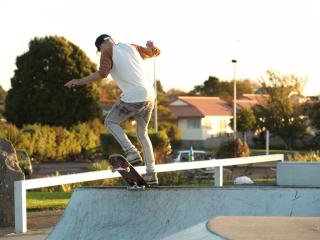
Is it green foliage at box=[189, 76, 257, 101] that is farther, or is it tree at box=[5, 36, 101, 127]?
green foliage at box=[189, 76, 257, 101]

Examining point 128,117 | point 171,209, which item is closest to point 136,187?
point 171,209

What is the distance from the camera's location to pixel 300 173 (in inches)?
354

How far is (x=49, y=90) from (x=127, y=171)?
1811 inches

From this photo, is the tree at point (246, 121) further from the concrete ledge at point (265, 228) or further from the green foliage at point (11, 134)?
the concrete ledge at point (265, 228)

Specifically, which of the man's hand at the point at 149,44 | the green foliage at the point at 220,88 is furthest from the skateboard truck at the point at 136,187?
the green foliage at the point at 220,88

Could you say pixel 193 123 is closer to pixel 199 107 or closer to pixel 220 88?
pixel 199 107

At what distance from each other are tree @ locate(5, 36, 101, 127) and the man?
44632 millimetres

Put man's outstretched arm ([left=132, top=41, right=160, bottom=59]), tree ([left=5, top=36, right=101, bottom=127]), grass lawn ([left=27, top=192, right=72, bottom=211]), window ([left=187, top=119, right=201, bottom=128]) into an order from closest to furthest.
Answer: man's outstretched arm ([left=132, top=41, right=160, bottom=59]) < grass lawn ([left=27, top=192, right=72, bottom=211]) < tree ([left=5, top=36, right=101, bottom=127]) < window ([left=187, top=119, right=201, bottom=128])

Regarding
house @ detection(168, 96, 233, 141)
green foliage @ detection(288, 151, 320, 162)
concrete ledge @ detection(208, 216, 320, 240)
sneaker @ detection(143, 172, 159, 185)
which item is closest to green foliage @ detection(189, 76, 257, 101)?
house @ detection(168, 96, 233, 141)

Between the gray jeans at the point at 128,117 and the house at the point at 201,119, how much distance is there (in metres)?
68.0

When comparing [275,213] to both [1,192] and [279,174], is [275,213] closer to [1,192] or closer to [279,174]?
[279,174]

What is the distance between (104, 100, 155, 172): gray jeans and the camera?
7621mm

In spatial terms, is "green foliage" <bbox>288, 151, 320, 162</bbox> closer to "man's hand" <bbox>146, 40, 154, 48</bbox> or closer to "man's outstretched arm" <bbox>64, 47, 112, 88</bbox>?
"man's hand" <bbox>146, 40, 154, 48</bbox>

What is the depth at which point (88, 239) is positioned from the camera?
293 inches
